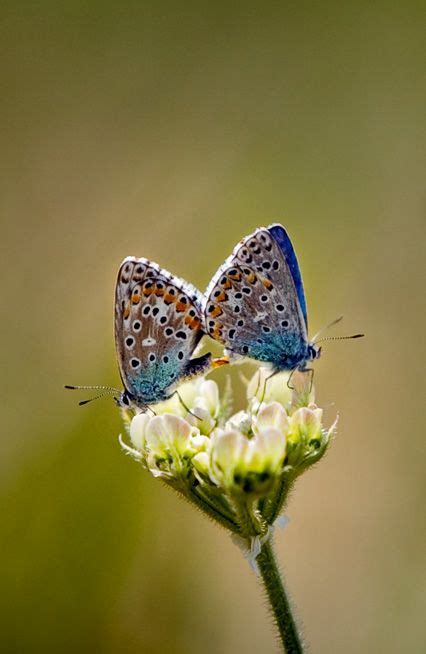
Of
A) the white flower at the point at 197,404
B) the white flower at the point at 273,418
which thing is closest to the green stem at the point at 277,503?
the white flower at the point at 273,418

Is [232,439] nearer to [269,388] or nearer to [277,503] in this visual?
[277,503]

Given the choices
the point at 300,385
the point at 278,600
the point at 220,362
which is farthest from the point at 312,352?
the point at 278,600

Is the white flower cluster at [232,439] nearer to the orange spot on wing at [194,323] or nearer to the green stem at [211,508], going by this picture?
the green stem at [211,508]

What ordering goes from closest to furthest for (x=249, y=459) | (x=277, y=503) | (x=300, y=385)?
(x=249, y=459), (x=277, y=503), (x=300, y=385)

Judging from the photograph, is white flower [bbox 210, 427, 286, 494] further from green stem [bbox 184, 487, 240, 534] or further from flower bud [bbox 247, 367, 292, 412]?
flower bud [bbox 247, 367, 292, 412]

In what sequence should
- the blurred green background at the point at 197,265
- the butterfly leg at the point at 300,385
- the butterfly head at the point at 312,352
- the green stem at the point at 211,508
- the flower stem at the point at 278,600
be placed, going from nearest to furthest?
the flower stem at the point at 278,600, the green stem at the point at 211,508, the butterfly leg at the point at 300,385, the butterfly head at the point at 312,352, the blurred green background at the point at 197,265

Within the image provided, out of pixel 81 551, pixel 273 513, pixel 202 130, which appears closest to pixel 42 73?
pixel 202 130

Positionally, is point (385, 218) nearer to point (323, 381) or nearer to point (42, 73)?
point (323, 381)
